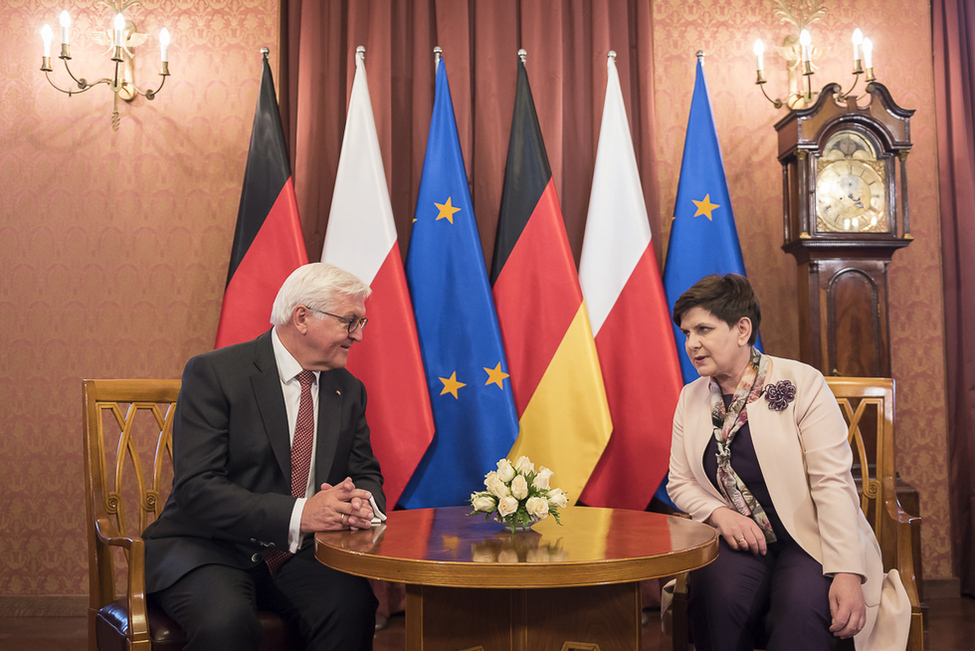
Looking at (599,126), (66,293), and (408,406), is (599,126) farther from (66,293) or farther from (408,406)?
(66,293)

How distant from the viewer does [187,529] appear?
1977 mm

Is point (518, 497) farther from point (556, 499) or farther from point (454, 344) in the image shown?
point (454, 344)

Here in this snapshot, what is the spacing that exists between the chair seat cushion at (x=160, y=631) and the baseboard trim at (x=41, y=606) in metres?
1.58

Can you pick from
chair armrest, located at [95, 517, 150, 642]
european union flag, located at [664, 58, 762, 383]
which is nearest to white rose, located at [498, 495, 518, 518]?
chair armrest, located at [95, 517, 150, 642]

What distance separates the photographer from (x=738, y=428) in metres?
2.04

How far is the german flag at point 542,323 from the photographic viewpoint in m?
2.98

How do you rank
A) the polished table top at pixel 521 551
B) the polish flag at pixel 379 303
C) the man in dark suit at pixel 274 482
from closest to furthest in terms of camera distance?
1. the polished table top at pixel 521 551
2. the man in dark suit at pixel 274 482
3. the polish flag at pixel 379 303

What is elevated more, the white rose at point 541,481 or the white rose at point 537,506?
the white rose at point 541,481

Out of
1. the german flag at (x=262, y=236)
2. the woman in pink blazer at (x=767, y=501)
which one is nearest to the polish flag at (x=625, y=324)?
the woman in pink blazer at (x=767, y=501)

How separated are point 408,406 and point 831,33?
2559 mm

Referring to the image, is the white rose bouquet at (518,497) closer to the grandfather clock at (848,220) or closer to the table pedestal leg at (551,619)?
the table pedestal leg at (551,619)

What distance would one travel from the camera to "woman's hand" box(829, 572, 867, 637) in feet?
5.83

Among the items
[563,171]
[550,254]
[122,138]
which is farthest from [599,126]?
[122,138]

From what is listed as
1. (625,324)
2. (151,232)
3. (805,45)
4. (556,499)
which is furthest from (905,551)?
(151,232)
